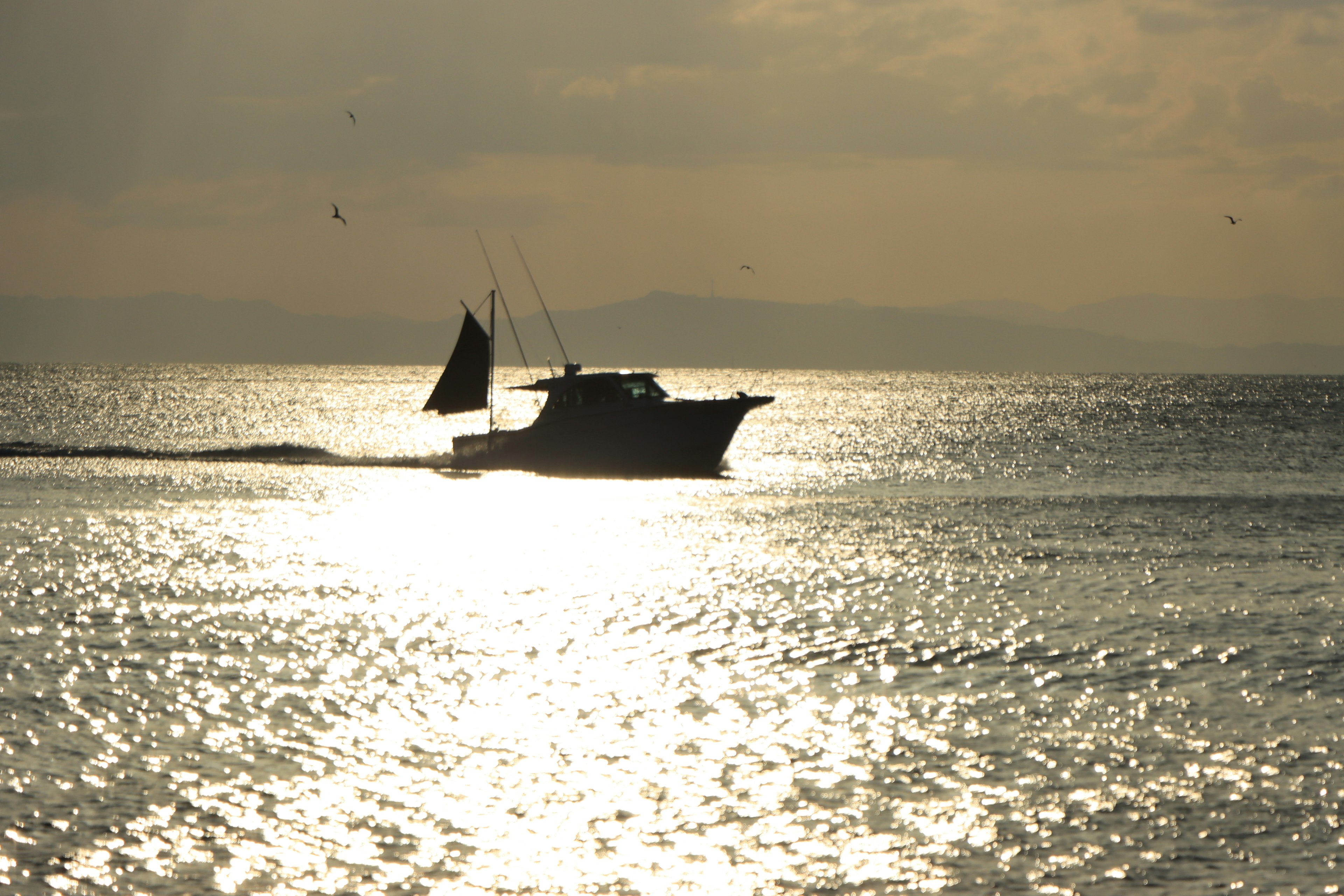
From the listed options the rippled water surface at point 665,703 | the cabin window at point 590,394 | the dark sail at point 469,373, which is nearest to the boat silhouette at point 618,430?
the cabin window at point 590,394

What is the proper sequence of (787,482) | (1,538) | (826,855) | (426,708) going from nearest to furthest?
1. (826,855)
2. (426,708)
3. (1,538)
4. (787,482)

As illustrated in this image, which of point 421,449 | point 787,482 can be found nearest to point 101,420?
point 421,449

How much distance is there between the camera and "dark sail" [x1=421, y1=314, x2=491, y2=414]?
2092 inches

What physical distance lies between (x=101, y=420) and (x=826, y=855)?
10304 cm

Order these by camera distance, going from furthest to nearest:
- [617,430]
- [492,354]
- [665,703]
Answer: [492,354] < [617,430] < [665,703]

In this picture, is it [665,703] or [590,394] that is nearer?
[665,703]

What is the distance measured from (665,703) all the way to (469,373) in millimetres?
40216

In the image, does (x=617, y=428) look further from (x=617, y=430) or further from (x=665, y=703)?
(x=665, y=703)

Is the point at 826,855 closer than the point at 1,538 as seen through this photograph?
Yes

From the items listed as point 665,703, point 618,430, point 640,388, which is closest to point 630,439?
point 618,430

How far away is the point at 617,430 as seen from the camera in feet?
148

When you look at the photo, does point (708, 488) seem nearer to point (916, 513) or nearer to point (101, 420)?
point (916, 513)

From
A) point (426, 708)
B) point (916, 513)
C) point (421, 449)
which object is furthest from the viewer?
point (421, 449)

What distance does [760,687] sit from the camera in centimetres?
1536
